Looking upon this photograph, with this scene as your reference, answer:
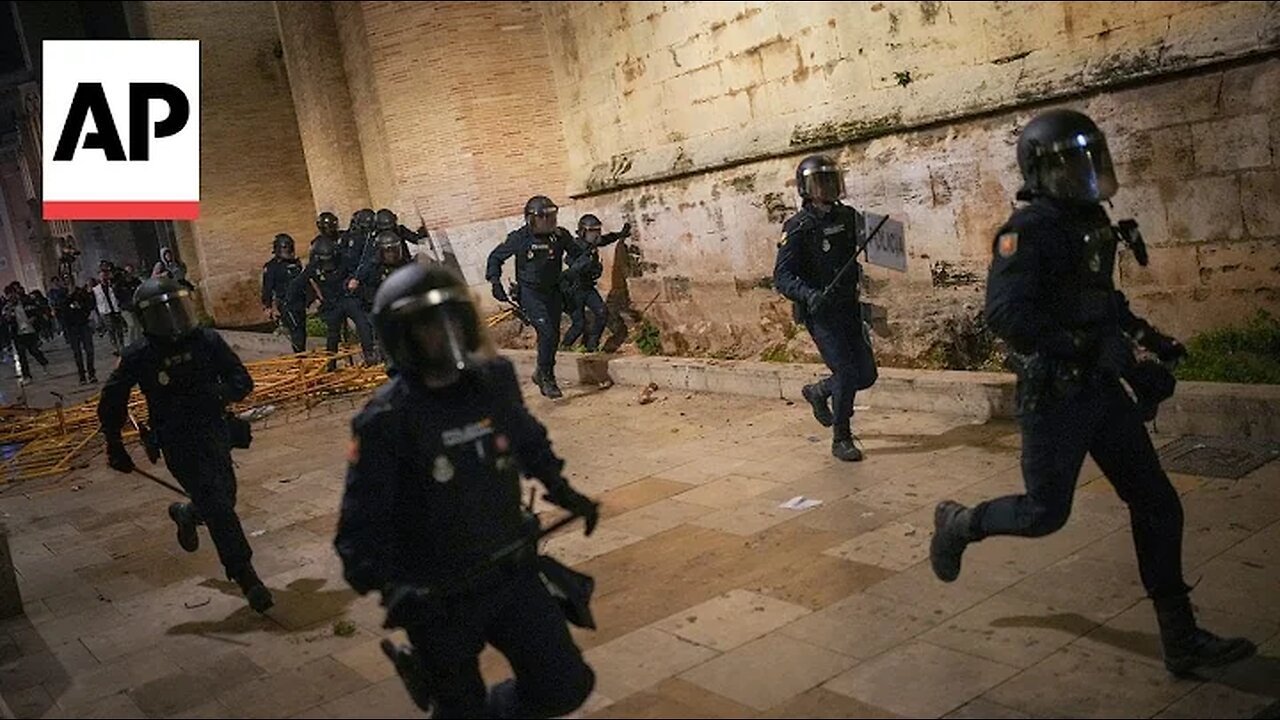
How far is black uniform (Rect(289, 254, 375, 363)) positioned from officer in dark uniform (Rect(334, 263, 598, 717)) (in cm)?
1106

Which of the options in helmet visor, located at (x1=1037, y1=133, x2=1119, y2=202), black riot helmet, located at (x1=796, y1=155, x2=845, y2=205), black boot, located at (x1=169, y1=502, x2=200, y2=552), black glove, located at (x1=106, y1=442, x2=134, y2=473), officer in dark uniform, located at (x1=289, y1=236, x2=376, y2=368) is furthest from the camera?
officer in dark uniform, located at (x1=289, y1=236, x2=376, y2=368)

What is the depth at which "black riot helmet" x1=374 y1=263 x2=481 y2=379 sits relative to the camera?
3.10m

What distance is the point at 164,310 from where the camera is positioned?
18.5 feet

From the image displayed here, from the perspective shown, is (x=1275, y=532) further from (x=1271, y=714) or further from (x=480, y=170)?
(x=480, y=170)

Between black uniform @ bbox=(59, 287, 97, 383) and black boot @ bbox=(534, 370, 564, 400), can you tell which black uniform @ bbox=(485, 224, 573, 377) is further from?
black uniform @ bbox=(59, 287, 97, 383)

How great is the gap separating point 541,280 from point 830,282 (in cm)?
453

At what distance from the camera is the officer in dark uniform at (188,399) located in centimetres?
572

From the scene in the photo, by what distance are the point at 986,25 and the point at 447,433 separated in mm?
6839

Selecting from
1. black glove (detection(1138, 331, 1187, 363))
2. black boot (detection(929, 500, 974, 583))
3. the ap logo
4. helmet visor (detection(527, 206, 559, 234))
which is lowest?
black boot (detection(929, 500, 974, 583))

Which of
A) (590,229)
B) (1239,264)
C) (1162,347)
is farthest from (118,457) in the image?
(590,229)

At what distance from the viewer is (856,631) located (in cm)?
450

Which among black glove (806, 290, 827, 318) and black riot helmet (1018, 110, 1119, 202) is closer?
black riot helmet (1018, 110, 1119, 202)

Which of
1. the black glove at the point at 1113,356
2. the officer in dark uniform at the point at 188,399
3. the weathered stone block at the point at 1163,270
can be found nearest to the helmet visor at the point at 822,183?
the weathered stone block at the point at 1163,270

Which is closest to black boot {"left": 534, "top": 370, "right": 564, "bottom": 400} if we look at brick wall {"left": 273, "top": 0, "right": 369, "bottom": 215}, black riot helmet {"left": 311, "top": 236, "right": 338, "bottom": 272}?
black riot helmet {"left": 311, "top": 236, "right": 338, "bottom": 272}
